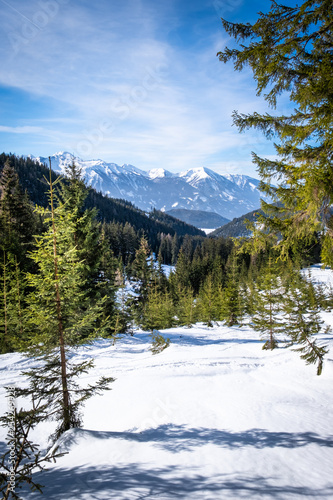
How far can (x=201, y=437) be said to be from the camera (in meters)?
4.92

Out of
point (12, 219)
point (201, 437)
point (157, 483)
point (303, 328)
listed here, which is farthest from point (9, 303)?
point (303, 328)

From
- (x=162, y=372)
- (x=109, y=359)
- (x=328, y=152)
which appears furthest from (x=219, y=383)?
(x=328, y=152)

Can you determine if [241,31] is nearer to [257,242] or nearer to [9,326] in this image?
[257,242]

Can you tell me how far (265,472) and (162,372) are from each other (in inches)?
271

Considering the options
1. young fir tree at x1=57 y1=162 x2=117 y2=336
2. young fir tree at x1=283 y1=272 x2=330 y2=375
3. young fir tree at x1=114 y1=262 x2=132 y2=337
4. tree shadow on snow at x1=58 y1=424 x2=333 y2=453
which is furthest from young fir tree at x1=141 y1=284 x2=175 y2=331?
tree shadow on snow at x1=58 y1=424 x2=333 y2=453

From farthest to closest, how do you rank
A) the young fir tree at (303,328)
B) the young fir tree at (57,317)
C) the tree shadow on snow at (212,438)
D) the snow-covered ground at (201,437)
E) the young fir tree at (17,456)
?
the young fir tree at (303,328) → the young fir tree at (57,317) → the tree shadow on snow at (212,438) → the snow-covered ground at (201,437) → the young fir tree at (17,456)

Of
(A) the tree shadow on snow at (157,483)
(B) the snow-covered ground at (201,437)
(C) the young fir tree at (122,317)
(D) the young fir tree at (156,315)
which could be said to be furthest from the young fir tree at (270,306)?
(A) the tree shadow on snow at (157,483)

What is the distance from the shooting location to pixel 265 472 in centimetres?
355

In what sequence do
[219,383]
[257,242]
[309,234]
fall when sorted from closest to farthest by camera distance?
[309,234]
[257,242]
[219,383]

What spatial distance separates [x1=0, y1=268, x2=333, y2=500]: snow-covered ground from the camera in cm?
318

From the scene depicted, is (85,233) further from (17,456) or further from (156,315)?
(17,456)

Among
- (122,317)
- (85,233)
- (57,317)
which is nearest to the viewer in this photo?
(57,317)

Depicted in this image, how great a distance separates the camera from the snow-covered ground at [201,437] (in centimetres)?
318

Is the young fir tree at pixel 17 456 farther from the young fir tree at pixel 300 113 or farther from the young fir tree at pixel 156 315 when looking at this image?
the young fir tree at pixel 156 315
